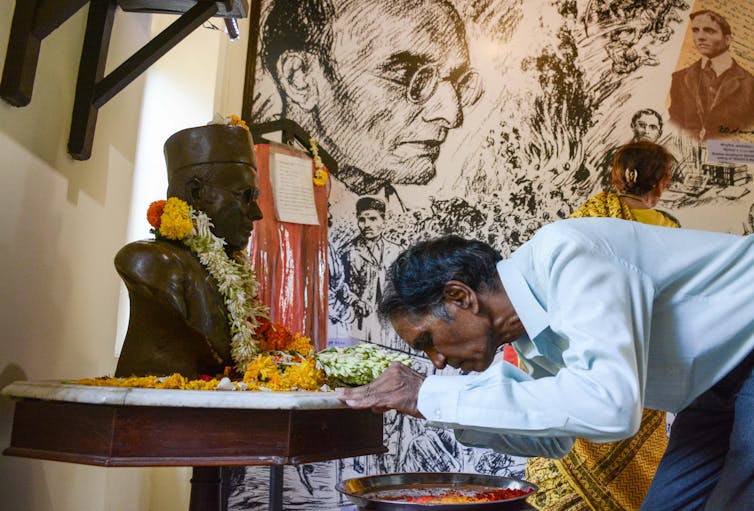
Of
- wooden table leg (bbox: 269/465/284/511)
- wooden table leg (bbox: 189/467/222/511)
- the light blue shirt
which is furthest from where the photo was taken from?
wooden table leg (bbox: 269/465/284/511)

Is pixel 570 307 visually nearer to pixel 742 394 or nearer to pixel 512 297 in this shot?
pixel 512 297

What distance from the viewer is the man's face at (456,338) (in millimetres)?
1871

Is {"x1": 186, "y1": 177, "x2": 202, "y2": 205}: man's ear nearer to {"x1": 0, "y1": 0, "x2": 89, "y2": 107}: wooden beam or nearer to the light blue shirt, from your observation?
{"x1": 0, "y1": 0, "x2": 89, "y2": 107}: wooden beam

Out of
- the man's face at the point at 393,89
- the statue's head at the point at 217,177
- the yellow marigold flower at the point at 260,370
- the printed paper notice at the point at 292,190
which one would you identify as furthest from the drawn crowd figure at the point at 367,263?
the yellow marigold flower at the point at 260,370

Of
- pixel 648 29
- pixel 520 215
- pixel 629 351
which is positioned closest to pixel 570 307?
pixel 629 351

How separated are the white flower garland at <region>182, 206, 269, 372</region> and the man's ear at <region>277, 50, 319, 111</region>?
7.59 ft

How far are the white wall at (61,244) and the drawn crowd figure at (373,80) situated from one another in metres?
1.35

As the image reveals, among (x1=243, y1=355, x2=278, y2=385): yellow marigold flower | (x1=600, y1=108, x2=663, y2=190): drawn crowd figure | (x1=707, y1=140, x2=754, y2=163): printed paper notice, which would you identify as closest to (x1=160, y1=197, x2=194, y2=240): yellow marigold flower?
(x1=243, y1=355, x2=278, y2=385): yellow marigold flower

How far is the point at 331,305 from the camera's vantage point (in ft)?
15.0

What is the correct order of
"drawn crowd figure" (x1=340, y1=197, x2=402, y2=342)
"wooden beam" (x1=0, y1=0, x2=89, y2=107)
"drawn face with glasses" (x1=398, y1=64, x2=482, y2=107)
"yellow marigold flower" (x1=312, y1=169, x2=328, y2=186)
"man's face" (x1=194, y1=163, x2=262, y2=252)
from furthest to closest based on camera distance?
"drawn face with glasses" (x1=398, y1=64, x2=482, y2=107) → "drawn crowd figure" (x1=340, y1=197, x2=402, y2=342) → "yellow marigold flower" (x1=312, y1=169, x2=328, y2=186) → "man's face" (x1=194, y1=163, x2=262, y2=252) → "wooden beam" (x1=0, y1=0, x2=89, y2=107)

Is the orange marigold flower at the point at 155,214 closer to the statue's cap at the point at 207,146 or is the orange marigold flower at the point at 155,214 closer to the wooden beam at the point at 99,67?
the statue's cap at the point at 207,146

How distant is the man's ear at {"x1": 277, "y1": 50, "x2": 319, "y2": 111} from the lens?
472cm

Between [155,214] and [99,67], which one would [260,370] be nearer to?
[155,214]

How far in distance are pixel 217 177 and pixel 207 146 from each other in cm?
12
